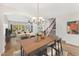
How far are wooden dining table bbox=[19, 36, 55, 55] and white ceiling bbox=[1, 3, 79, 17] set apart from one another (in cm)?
37

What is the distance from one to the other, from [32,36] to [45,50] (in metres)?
0.28

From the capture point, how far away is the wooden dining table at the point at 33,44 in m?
1.83

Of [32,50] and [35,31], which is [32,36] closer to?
[35,31]

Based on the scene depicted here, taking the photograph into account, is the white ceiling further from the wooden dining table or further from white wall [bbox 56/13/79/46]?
the wooden dining table

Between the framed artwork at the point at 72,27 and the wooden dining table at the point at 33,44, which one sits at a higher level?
the framed artwork at the point at 72,27

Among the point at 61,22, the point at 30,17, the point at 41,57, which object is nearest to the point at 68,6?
the point at 61,22

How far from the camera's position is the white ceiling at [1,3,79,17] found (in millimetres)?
1889

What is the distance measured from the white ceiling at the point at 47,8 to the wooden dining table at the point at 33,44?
365 mm

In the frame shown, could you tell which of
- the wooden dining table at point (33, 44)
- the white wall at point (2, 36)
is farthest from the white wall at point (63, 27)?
the white wall at point (2, 36)

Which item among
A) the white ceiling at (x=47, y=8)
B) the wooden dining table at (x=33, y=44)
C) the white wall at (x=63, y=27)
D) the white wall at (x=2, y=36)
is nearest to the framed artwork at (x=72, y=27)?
the white wall at (x=63, y=27)

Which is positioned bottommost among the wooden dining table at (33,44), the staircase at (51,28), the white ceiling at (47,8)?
the wooden dining table at (33,44)

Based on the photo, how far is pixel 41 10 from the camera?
1.90 meters

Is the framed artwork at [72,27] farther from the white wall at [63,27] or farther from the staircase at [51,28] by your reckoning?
the staircase at [51,28]

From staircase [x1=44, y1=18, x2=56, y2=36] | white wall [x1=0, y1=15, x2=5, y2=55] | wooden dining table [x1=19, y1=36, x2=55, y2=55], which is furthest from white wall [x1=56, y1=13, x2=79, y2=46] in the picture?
white wall [x1=0, y1=15, x2=5, y2=55]
